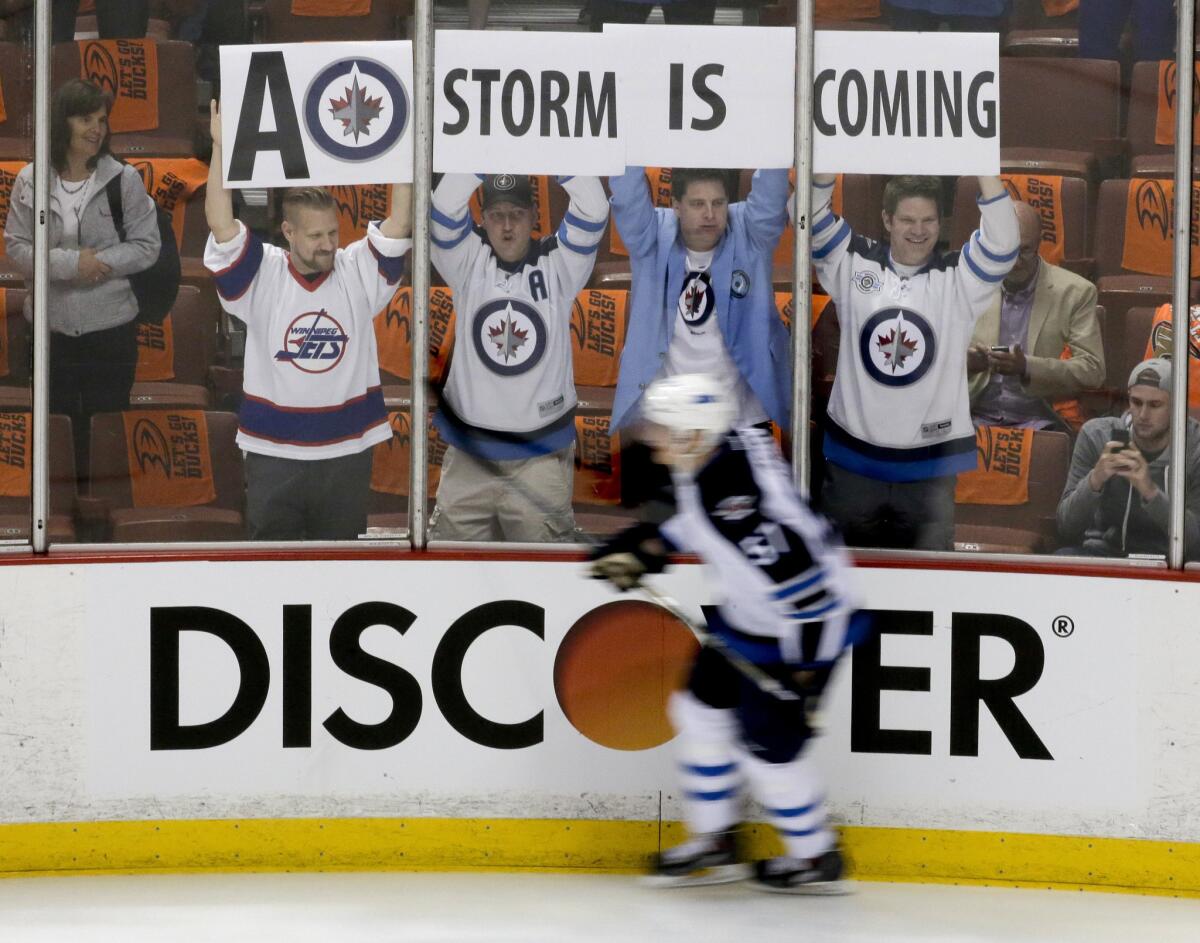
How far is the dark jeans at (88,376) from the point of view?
428 centimetres

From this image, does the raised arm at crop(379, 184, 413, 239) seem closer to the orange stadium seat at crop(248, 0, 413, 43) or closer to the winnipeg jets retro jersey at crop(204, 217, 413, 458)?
the winnipeg jets retro jersey at crop(204, 217, 413, 458)

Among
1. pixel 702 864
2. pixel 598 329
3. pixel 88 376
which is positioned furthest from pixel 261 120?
pixel 702 864

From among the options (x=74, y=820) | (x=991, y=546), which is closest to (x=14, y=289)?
(x=74, y=820)

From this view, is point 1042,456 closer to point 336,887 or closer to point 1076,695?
point 1076,695

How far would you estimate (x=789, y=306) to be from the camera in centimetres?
437

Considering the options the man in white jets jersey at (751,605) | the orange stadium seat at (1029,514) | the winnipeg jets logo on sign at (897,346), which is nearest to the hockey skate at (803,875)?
the man in white jets jersey at (751,605)

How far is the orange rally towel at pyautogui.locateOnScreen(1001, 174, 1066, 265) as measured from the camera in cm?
430

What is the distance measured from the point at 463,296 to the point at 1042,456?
155 cm

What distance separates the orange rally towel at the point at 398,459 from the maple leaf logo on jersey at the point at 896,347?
1170 mm

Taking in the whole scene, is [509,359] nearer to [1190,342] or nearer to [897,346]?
[897,346]

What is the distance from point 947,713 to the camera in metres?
4.20

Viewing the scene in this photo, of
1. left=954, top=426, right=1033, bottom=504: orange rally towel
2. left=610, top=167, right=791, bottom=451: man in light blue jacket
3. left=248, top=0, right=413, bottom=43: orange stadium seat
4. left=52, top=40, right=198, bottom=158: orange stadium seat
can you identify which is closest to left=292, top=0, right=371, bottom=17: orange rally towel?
left=248, top=0, right=413, bottom=43: orange stadium seat

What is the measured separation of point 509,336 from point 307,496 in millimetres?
669

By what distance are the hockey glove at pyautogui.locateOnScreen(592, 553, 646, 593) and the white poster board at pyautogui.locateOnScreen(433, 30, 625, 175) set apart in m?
1.10
